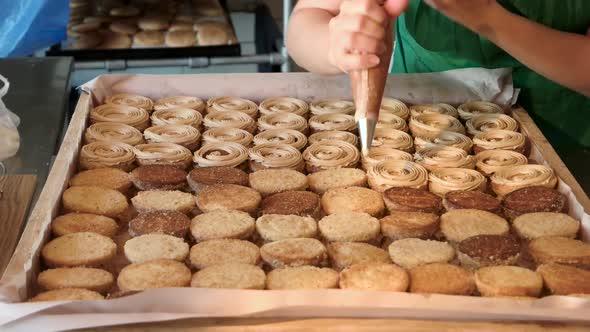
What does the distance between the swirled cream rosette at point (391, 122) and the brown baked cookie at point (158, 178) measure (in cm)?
55

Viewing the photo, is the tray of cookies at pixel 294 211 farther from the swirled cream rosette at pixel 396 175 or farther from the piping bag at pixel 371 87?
the piping bag at pixel 371 87

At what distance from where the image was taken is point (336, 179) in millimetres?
1765

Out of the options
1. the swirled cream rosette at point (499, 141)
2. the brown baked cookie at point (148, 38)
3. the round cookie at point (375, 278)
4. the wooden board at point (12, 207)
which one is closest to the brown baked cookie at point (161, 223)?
the wooden board at point (12, 207)

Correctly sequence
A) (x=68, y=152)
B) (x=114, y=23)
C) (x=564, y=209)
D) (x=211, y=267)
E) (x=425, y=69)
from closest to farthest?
(x=211, y=267) → (x=564, y=209) → (x=68, y=152) → (x=425, y=69) → (x=114, y=23)

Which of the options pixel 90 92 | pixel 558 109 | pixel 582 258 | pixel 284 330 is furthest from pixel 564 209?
pixel 90 92

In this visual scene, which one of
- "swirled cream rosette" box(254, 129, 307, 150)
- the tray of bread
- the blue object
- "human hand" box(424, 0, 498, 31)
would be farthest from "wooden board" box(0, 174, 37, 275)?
the tray of bread

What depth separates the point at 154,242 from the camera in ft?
4.87

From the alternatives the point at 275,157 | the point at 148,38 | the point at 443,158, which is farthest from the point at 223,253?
the point at 148,38

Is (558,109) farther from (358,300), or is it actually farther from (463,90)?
(358,300)

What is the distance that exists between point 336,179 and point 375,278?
440 mm

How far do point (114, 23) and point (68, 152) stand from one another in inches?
77.0

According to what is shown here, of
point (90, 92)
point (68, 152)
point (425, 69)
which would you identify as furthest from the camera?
point (425, 69)

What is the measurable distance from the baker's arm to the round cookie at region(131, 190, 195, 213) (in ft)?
2.29

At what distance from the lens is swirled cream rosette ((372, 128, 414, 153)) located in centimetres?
194
